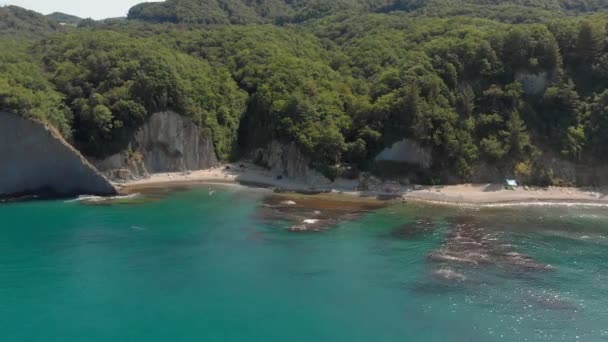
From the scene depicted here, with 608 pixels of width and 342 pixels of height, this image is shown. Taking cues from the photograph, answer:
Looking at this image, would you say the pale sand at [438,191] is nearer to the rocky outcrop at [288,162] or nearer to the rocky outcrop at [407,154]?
the rocky outcrop at [288,162]

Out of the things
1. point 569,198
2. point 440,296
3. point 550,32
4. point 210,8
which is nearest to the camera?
point 440,296

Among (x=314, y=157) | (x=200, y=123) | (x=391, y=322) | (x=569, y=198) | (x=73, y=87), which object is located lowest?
(x=391, y=322)

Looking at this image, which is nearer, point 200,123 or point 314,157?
point 314,157

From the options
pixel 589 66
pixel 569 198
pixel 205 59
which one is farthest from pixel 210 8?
pixel 569 198

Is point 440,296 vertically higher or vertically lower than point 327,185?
lower

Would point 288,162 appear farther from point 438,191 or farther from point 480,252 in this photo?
point 480,252

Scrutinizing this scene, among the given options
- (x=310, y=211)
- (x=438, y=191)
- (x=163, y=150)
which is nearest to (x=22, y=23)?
(x=163, y=150)

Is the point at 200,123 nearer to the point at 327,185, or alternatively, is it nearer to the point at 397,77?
the point at 327,185
